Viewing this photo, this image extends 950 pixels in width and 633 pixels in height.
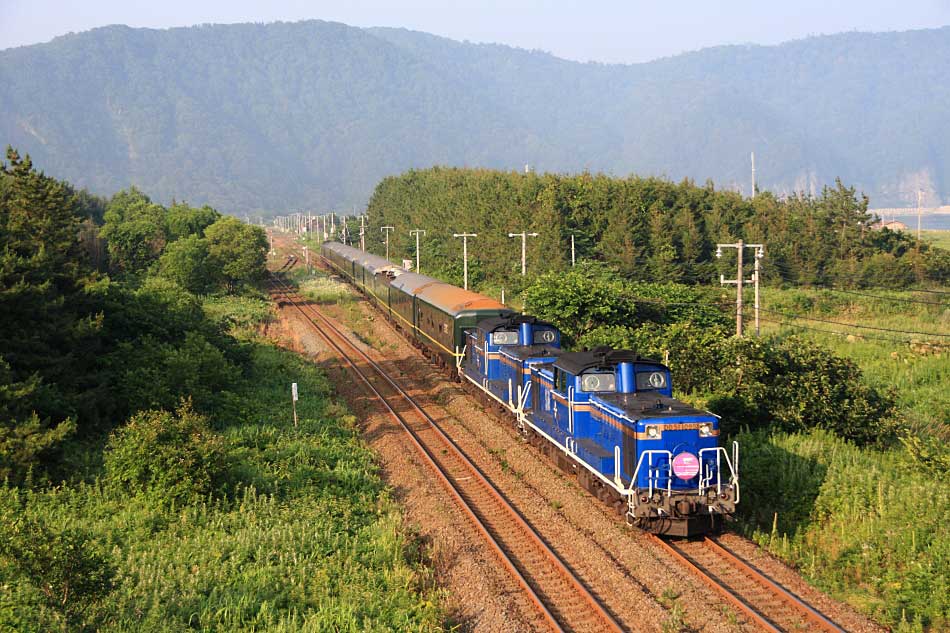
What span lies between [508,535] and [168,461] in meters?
8.14

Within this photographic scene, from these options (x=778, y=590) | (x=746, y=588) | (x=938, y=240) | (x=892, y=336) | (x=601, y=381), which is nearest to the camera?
(x=778, y=590)

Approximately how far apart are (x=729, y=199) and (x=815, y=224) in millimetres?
7375

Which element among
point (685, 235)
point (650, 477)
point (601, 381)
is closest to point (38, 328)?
point (601, 381)

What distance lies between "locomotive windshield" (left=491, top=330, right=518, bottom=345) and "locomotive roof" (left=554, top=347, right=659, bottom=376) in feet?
20.8

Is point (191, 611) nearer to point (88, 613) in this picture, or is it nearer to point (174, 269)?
point (88, 613)

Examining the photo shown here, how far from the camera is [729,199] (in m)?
70.1

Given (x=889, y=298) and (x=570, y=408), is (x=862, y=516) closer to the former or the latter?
(x=570, y=408)

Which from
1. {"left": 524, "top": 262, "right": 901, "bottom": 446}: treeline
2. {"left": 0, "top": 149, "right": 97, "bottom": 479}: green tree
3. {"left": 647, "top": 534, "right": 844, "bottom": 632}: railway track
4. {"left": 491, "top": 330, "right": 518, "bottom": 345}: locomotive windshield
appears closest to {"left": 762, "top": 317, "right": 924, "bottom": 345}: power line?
{"left": 524, "top": 262, "right": 901, "bottom": 446}: treeline

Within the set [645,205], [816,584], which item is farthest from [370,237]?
[816,584]

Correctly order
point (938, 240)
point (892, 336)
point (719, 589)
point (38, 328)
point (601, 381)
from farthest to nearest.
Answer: point (938, 240) → point (892, 336) → point (38, 328) → point (601, 381) → point (719, 589)

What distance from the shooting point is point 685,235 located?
218 ft

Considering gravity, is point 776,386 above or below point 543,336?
below

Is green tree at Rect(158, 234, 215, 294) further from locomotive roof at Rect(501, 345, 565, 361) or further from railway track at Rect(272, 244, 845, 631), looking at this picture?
railway track at Rect(272, 244, 845, 631)

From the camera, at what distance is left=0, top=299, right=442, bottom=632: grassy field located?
12.7 metres
